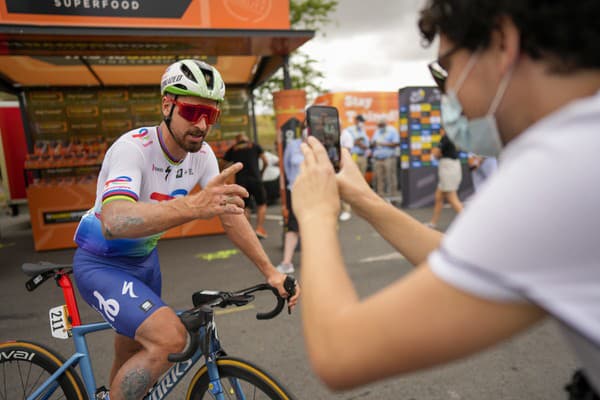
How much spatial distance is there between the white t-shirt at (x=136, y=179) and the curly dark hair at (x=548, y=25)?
4.98 ft

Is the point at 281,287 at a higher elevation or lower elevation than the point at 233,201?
lower

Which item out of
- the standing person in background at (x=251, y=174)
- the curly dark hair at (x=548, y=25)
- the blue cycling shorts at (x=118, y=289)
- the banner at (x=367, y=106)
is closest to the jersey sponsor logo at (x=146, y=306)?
the blue cycling shorts at (x=118, y=289)

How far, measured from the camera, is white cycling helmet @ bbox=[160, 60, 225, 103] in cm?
208

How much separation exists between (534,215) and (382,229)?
29.1 inches

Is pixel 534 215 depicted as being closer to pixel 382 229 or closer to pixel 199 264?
pixel 382 229

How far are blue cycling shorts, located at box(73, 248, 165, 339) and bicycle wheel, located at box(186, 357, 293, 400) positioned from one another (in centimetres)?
42

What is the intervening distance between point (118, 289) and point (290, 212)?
4293mm

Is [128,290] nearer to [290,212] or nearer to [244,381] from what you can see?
[244,381]

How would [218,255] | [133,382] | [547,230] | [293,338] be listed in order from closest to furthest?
[547,230] < [133,382] < [293,338] < [218,255]

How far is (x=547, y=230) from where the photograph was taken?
0.57m

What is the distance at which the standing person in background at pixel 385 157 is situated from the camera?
10.6 metres

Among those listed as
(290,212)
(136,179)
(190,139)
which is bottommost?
(290,212)

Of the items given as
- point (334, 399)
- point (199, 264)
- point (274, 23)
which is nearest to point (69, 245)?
point (199, 264)

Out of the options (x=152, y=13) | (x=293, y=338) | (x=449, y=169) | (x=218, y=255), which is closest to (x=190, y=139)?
(x=293, y=338)
